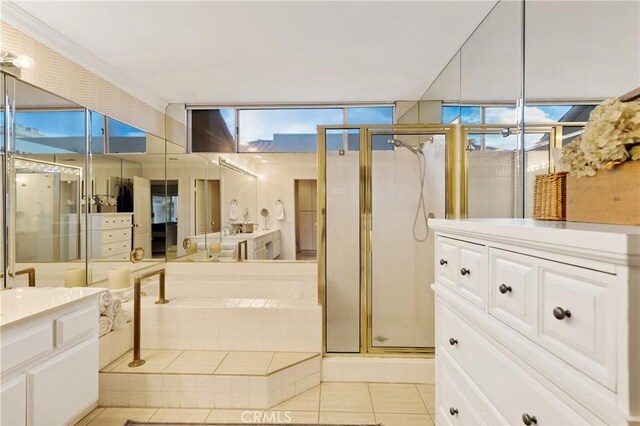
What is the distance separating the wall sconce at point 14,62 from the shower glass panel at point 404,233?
2.44 meters

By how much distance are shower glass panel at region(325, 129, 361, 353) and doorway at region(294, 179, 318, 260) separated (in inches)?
19.4

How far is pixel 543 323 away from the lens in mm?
721

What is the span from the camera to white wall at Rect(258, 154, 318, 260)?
11.2 ft

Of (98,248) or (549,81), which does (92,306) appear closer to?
(98,248)

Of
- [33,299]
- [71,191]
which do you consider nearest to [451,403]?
[33,299]

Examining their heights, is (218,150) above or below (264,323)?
above

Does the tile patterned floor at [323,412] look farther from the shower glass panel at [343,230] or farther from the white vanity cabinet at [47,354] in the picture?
the shower glass panel at [343,230]

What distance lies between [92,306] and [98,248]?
113cm

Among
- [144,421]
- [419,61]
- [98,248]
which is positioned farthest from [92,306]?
[419,61]

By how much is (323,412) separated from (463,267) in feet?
5.03

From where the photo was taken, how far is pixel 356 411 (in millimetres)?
2037

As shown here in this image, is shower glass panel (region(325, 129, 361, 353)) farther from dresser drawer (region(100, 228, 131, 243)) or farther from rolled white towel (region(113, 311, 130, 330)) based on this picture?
dresser drawer (region(100, 228, 131, 243))

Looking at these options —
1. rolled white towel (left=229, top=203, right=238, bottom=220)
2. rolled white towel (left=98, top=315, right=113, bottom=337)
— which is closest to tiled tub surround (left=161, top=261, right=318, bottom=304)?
rolled white towel (left=229, top=203, right=238, bottom=220)

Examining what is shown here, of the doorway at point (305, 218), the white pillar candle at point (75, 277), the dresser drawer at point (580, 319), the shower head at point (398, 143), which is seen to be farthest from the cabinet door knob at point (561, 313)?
the white pillar candle at point (75, 277)
